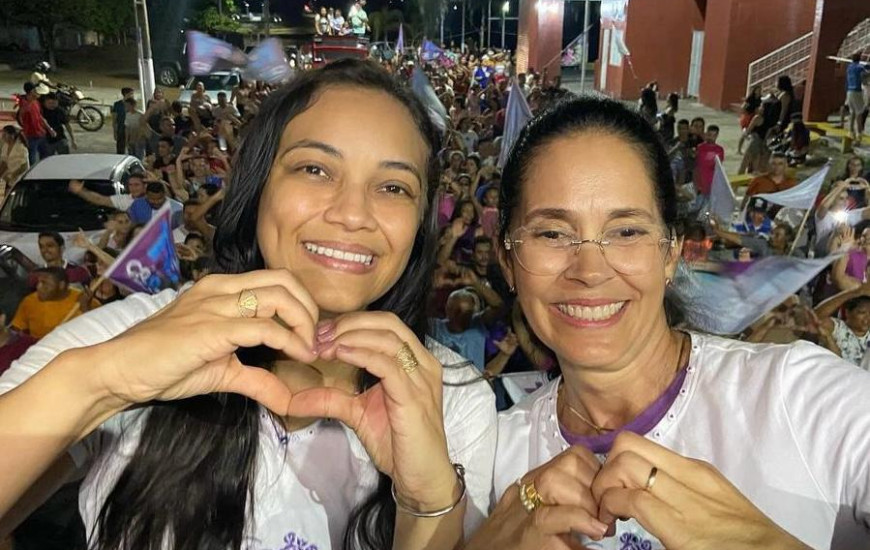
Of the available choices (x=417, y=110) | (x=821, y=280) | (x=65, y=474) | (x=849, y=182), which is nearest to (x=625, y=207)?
(x=417, y=110)

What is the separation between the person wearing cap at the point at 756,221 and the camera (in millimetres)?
5637

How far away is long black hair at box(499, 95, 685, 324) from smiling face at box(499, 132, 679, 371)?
3cm

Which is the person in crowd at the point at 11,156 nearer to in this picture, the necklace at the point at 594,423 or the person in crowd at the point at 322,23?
the necklace at the point at 594,423

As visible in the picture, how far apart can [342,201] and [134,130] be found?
28.7ft

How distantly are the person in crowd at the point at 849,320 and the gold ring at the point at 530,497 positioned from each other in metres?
3.19

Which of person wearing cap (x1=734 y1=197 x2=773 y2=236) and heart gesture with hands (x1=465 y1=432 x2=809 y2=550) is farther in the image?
person wearing cap (x1=734 y1=197 x2=773 y2=236)

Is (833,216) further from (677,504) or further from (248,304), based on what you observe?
(248,304)

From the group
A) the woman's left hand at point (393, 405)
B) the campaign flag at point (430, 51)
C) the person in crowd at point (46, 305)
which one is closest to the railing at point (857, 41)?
the campaign flag at point (430, 51)

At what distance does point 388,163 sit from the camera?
5.01 ft

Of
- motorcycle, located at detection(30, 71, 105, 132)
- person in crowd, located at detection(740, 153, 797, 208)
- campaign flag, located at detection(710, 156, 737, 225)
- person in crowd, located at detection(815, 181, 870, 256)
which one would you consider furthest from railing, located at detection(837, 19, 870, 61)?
motorcycle, located at detection(30, 71, 105, 132)

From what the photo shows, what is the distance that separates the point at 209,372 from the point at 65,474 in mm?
486

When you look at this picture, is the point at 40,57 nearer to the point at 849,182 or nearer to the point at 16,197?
the point at 16,197

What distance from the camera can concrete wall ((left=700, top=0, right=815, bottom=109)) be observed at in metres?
14.6

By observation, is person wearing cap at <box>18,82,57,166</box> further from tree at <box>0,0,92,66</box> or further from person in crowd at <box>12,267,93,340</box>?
person in crowd at <box>12,267,93,340</box>
